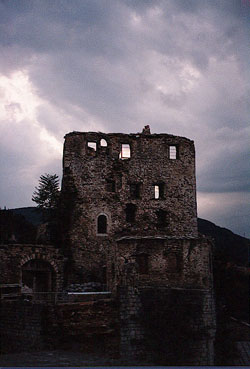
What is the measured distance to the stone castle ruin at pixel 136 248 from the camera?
13156 millimetres

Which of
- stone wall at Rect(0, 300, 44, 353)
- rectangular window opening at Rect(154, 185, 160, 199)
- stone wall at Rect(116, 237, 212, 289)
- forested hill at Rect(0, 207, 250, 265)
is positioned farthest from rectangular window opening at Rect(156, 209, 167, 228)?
stone wall at Rect(0, 300, 44, 353)

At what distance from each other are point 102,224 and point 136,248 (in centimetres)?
381

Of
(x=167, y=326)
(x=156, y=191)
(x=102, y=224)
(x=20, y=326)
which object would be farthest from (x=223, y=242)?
(x=20, y=326)

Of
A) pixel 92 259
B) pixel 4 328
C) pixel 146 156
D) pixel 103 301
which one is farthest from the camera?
pixel 146 156

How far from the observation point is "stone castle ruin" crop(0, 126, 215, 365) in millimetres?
13156

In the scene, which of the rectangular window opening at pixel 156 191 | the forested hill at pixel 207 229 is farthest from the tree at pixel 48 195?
the rectangular window opening at pixel 156 191

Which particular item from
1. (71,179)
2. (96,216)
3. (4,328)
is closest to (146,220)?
(96,216)

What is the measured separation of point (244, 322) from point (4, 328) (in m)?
8.82

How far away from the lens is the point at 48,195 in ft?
64.7

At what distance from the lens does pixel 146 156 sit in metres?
19.4

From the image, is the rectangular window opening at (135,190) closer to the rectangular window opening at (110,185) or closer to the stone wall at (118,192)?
the stone wall at (118,192)

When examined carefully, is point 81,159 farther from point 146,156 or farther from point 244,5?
point 244,5

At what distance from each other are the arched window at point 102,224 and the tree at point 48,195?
224cm

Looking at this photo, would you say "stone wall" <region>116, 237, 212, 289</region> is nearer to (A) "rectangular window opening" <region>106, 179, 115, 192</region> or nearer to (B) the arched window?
(B) the arched window
